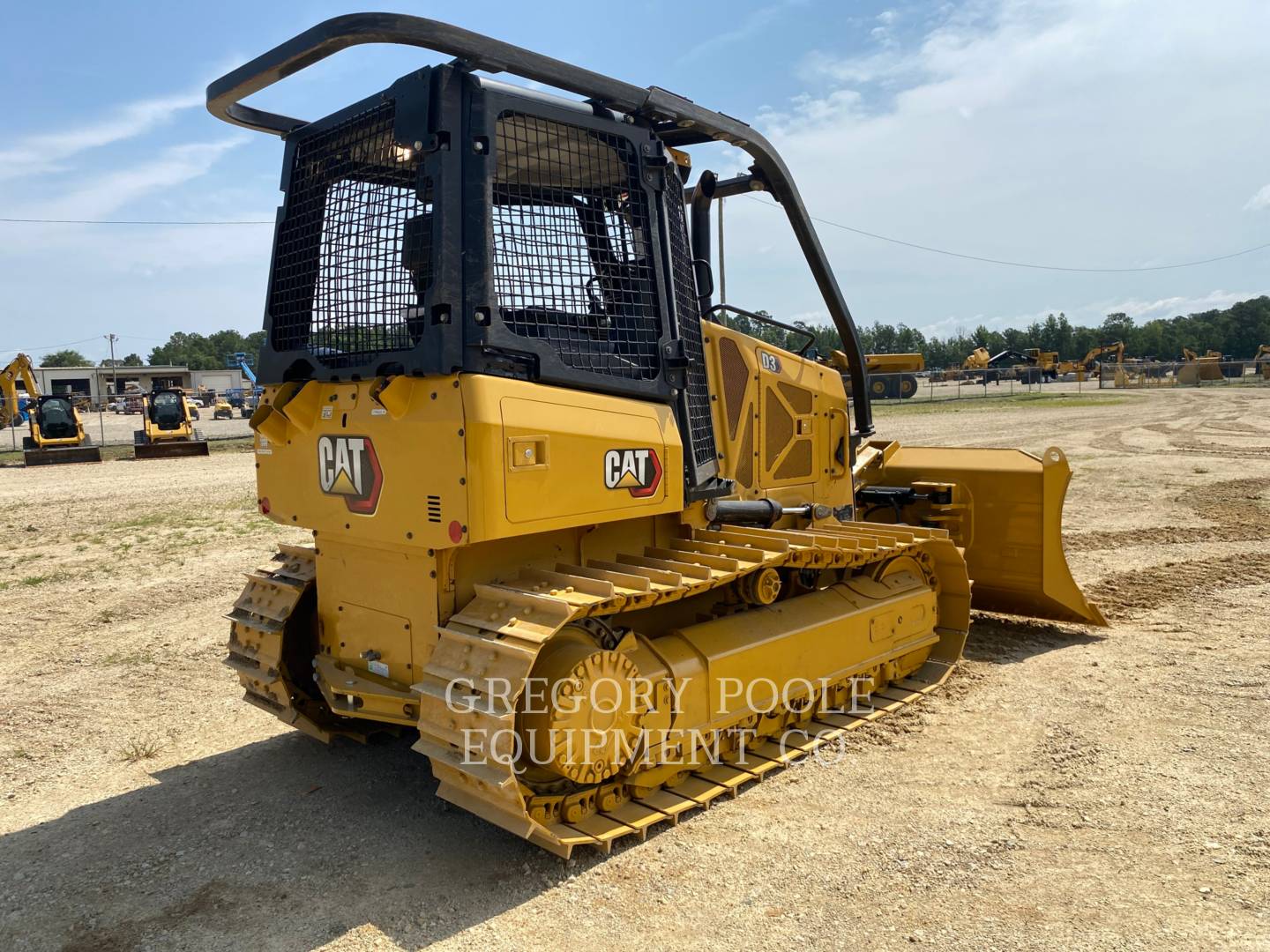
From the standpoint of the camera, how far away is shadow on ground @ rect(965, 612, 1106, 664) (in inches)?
270

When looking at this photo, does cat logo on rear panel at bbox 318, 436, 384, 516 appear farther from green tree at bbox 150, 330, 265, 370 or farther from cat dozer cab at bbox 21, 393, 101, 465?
green tree at bbox 150, 330, 265, 370

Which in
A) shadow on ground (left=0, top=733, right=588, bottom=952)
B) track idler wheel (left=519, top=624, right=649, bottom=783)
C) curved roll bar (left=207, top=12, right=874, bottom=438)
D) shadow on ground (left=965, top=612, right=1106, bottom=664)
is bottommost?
shadow on ground (left=0, top=733, right=588, bottom=952)

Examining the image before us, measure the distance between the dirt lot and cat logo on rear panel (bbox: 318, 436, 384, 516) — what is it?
1.54m

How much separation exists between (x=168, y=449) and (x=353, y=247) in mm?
21742

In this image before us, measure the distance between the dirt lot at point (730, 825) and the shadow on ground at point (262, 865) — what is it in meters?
0.01

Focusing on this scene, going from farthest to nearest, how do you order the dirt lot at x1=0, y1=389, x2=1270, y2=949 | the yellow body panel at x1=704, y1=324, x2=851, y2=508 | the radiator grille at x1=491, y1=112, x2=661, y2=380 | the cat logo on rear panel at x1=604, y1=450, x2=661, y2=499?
the yellow body panel at x1=704, y1=324, x2=851, y2=508 → the cat logo on rear panel at x1=604, y1=450, x2=661, y2=499 → the radiator grille at x1=491, y1=112, x2=661, y2=380 → the dirt lot at x1=0, y1=389, x2=1270, y2=949

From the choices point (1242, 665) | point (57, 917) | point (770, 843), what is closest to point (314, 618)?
point (57, 917)

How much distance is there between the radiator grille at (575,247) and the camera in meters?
4.08

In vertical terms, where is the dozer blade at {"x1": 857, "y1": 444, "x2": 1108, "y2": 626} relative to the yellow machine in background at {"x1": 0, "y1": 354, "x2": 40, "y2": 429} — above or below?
below

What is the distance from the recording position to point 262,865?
13.4 ft

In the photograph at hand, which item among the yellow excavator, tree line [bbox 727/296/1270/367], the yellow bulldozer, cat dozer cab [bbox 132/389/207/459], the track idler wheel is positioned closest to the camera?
the track idler wheel

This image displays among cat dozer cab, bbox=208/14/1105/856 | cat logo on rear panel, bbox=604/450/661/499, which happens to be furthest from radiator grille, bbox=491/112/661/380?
cat logo on rear panel, bbox=604/450/661/499

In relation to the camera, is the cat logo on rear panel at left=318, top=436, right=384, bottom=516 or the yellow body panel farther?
the yellow body panel

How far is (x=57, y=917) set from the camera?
3.68 m
